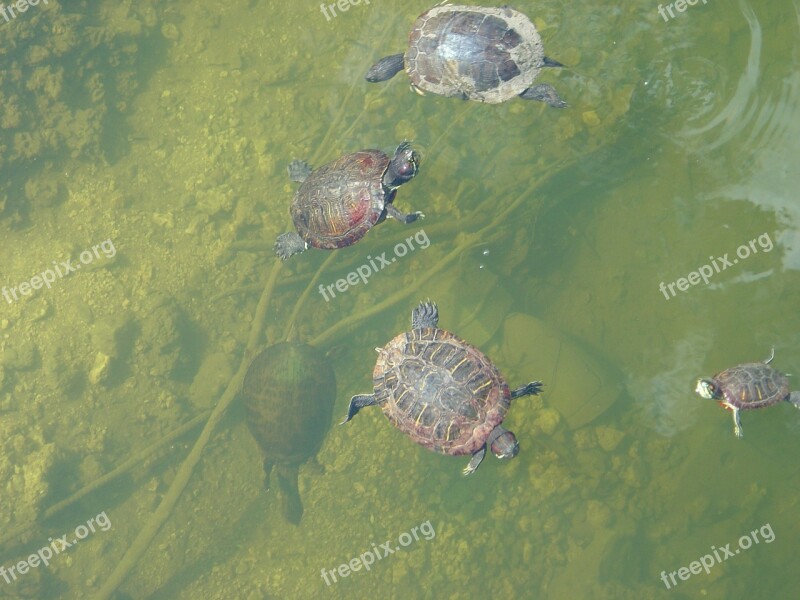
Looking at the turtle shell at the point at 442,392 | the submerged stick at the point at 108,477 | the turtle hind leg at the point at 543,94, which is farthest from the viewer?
the submerged stick at the point at 108,477

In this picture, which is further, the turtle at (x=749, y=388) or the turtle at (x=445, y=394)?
the turtle at (x=749, y=388)

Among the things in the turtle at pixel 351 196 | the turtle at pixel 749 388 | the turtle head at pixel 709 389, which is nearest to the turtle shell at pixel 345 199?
the turtle at pixel 351 196

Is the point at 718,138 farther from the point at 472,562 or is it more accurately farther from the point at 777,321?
the point at 472,562

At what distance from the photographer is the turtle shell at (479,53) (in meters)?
6.02

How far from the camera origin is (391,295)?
23.2ft

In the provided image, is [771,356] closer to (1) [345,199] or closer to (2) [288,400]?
(1) [345,199]

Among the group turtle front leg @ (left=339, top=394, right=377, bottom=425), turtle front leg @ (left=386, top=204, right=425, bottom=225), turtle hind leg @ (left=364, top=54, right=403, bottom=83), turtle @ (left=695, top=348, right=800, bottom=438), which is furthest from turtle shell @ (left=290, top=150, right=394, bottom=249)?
turtle @ (left=695, top=348, right=800, bottom=438)

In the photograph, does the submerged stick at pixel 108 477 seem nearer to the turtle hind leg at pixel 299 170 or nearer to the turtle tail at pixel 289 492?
the turtle tail at pixel 289 492

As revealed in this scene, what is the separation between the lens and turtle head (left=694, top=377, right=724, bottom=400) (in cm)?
599

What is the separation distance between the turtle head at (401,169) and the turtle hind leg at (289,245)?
50.7 inches

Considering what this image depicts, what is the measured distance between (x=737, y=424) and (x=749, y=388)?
0.50 meters

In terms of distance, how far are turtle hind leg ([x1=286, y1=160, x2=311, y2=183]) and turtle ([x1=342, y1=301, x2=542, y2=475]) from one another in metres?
2.37

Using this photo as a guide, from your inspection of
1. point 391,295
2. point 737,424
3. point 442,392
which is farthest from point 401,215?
point 737,424

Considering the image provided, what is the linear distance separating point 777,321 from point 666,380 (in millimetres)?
1327
